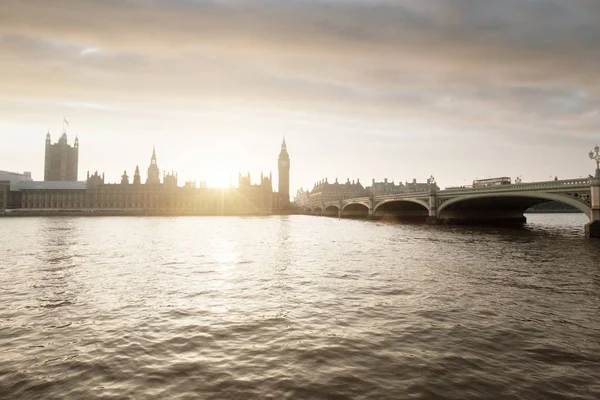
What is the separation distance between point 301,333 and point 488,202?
64411 millimetres

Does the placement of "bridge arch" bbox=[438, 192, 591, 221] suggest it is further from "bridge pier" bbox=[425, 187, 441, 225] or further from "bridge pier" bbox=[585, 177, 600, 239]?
"bridge pier" bbox=[585, 177, 600, 239]

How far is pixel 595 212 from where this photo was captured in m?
41.0

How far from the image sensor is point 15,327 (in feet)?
37.3

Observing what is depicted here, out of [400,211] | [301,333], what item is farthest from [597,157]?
[400,211]

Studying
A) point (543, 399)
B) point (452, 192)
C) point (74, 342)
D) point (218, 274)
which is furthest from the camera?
point (452, 192)

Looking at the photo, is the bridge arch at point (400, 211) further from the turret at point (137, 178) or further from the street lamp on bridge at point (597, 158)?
the turret at point (137, 178)

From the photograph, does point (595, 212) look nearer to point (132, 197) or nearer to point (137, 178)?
point (132, 197)

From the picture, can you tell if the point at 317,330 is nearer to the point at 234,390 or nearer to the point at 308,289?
the point at 234,390

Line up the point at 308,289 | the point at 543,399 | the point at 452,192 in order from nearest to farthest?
the point at 543,399 < the point at 308,289 < the point at 452,192

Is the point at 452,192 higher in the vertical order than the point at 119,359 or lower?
higher

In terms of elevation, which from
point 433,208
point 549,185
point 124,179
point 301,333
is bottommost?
point 301,333

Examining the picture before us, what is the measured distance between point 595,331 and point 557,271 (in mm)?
12288

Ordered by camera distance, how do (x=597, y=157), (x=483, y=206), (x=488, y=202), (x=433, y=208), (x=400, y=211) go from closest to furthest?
(x=597, y=157), (x=488, y=202), (x=433, y=208), (x=483, y=206), (x=400, y=211)

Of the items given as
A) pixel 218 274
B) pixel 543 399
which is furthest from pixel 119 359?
pixel 218 274
